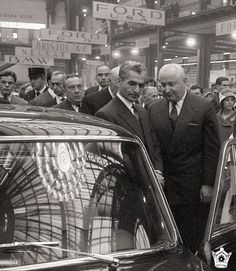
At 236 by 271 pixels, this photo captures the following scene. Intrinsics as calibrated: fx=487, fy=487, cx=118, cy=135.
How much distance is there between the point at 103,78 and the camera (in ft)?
27.1

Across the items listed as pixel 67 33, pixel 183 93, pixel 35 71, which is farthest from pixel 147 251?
pixel 67 33

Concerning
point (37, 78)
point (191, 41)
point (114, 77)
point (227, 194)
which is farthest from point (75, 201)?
point (191, 41)

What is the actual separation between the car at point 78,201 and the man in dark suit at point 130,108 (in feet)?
5.24

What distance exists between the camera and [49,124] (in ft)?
7.23

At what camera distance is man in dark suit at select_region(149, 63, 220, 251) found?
4.24 m

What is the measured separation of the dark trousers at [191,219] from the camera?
4387 mm

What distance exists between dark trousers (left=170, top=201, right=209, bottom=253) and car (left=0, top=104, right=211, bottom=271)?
80.6 inches

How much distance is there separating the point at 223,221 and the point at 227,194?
0.18 m

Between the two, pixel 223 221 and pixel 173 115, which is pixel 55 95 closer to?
pixel 173 115

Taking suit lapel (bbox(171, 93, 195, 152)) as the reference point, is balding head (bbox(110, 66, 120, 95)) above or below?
above

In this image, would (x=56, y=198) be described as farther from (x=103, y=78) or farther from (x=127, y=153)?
(x=103, y=78)

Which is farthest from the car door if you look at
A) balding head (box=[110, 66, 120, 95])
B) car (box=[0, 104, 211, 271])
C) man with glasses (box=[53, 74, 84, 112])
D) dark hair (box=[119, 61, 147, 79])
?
man with glasses (box=[53, 74, 84, 112])

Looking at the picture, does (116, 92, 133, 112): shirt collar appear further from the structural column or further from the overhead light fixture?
the overhead light fixture

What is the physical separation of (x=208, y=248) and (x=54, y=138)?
1120 millimetres
